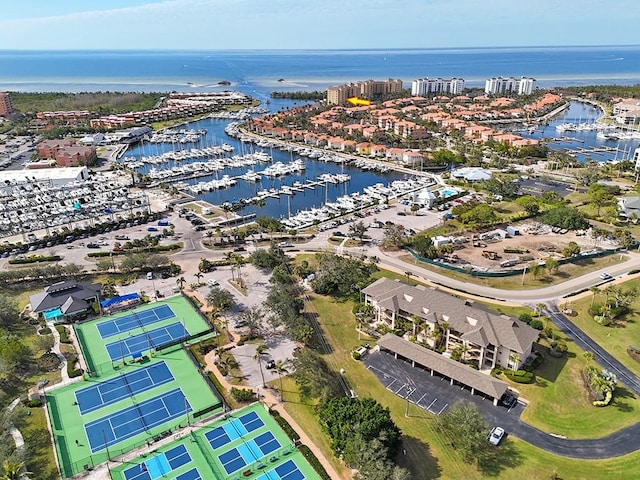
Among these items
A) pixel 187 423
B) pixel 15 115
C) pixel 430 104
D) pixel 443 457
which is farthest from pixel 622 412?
pixel 15 115

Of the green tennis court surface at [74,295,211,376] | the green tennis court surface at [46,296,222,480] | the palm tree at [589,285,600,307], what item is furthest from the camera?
the palm tree at [589,285,600,307]

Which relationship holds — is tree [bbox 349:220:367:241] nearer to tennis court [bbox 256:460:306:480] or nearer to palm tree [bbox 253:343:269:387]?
palm tree [bbox 253:343:269:387]

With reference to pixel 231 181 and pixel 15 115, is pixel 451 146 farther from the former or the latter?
pixel 15 115

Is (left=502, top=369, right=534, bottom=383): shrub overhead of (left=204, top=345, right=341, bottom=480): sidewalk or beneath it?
overhead

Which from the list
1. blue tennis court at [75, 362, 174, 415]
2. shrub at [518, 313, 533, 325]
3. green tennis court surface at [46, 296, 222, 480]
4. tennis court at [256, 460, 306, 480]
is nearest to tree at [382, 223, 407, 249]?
shrub at [518, 313, 533, 325]

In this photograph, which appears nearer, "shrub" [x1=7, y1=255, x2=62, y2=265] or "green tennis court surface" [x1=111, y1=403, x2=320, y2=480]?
"green tennis court surface" [x1=111, y1=403, x2=320, y2=480]

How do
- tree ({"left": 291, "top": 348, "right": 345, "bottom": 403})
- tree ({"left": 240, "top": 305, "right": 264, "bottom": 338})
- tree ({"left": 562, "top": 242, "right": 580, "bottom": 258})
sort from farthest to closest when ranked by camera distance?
tree ({"left": 562, "top": 242, "right": 580, "bottom": 258}) → tree ({"left": 240, "top": 305, "right": 264, "bottom": 338}) → tree ({"left": 291, "top": 348, "right": 345, "bottom": 403})

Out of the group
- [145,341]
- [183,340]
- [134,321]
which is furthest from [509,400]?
[134,321]
